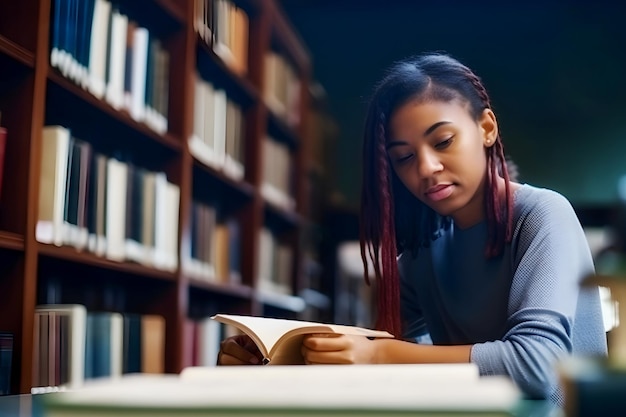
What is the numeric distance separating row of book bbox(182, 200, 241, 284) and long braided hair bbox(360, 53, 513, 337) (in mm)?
1101

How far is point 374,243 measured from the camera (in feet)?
4.42

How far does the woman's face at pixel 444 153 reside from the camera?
1216mm

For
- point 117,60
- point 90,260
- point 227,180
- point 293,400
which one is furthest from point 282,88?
point 293,400

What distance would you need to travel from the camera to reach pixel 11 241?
5.09 feet

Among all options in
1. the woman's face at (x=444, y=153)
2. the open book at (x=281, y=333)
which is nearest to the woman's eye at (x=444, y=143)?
the woman's face at (x=444, y=153)

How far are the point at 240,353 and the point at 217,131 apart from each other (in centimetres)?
151

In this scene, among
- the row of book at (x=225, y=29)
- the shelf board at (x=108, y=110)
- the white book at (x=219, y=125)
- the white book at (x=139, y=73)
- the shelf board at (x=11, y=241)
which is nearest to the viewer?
the shelf board at (x=11, y=241)

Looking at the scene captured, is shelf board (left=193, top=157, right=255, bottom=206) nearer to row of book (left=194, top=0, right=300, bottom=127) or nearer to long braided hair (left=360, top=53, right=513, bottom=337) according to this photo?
row of book (left=194, top=0, right=300, bottom=127)

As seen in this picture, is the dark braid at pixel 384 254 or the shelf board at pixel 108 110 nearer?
the dark braid at pixel 384 254

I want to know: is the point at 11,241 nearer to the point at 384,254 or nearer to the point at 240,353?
the point at 240,353

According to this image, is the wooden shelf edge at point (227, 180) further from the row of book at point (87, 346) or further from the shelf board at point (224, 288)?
the row of book at point (87, 346)

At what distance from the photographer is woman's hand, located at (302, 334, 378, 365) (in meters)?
Result: 1.00

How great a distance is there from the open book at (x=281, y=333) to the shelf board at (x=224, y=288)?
4.40 feet

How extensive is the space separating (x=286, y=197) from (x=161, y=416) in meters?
2.76
